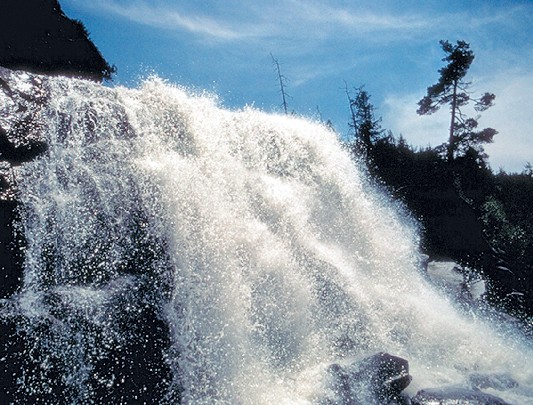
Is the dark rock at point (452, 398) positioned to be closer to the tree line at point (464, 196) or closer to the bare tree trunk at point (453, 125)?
the tree line at point (464, 196)

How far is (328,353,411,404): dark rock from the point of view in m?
4.95

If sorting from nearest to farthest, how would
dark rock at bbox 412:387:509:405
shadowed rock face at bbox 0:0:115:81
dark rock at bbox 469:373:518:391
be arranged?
1. dark rock at bbox 412:387:509:405
2. dark rock at bbox 469:373:518:391
3. shadowed rock face at bbox 0:0:115:81

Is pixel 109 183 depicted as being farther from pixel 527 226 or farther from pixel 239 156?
pixel 527 226

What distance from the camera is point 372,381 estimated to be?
516cm

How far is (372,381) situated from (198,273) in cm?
333

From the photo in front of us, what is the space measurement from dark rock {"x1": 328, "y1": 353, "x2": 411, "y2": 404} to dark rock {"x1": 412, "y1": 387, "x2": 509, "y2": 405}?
38cm

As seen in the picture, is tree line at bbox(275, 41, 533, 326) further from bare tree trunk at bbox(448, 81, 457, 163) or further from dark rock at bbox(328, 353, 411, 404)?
dark rock at bbox(328, 353, 411, 404)

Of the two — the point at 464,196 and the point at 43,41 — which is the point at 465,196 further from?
the point at 43,41

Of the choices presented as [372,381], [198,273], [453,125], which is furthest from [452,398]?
[453,125]

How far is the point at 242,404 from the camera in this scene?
4652 millimetres

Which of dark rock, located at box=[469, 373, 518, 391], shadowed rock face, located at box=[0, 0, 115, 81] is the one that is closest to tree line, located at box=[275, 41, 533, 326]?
dark rock, located at box=[469, 373, 518, 391]

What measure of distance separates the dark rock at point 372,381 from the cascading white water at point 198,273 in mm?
222

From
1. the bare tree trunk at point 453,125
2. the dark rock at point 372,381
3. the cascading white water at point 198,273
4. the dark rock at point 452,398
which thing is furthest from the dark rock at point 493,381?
the bare tree trunk at point 453,125

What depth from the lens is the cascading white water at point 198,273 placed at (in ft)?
15.2
